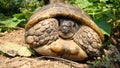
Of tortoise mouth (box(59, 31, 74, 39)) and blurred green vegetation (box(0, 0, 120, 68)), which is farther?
blurred green vegetation (box(0, 0, 120, 68))

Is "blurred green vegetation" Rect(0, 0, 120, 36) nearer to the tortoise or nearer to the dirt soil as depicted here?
the tortoise

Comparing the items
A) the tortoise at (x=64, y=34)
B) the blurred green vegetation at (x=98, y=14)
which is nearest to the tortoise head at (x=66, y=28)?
the tortoise at (x=64, y=34)

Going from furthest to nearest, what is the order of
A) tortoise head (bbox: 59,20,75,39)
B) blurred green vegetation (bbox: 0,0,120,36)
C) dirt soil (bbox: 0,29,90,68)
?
blurred green vegetation (bbox: 0,0,120,36), tortoise head (bbox: 59,20,75,39), dirt soil (bbox: 0,29,90,68)

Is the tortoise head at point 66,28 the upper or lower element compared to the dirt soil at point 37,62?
upper

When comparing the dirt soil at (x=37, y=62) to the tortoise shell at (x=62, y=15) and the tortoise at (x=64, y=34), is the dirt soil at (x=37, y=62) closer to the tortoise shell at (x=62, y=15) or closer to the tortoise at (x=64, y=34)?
the tortoise at (x=64, y=34)

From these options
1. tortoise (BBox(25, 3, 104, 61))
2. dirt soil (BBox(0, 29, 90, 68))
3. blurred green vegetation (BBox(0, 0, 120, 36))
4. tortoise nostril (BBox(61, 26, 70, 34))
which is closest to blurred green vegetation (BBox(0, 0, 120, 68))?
blurred green vegetation (BBox(0, 0, 120, 36))

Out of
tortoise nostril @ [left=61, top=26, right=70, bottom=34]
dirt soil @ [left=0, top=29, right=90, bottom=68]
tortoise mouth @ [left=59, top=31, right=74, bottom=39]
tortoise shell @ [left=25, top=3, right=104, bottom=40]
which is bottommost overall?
dirt soil @ [left=0, top=29, right=90, bottom=68]

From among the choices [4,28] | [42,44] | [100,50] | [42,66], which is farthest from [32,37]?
[4,28]
